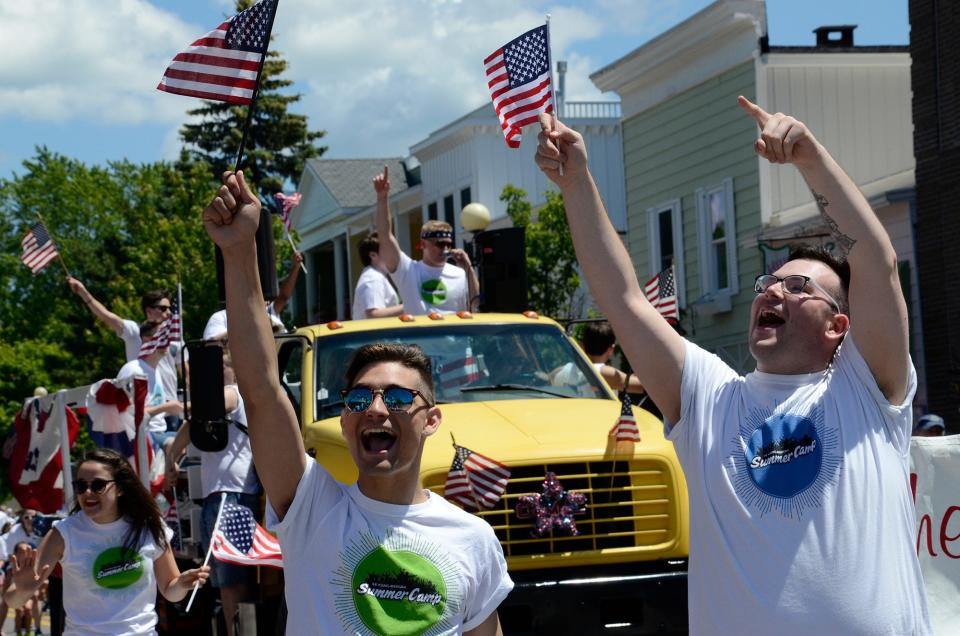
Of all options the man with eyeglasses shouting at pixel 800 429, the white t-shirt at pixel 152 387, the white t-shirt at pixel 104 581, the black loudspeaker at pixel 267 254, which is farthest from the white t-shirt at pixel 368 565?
the white t-shirt at pixel 152 387

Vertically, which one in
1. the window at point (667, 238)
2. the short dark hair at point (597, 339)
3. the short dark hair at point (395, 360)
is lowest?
the short dark hair at point (395, 360)

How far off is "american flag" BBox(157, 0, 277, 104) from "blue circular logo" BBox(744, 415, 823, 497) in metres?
1.95

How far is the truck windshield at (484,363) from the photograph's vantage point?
891 cm

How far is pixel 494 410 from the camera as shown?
845 cm

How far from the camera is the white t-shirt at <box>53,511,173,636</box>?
7.45 m

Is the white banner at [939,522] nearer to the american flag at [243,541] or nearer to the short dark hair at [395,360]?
the american flag at [243,541]

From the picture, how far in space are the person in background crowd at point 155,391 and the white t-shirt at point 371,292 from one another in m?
1.90

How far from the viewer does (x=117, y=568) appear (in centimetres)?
759

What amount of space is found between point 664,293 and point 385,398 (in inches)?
296

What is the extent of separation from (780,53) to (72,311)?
42.4m

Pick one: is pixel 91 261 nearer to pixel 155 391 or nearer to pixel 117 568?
pixel 155 391

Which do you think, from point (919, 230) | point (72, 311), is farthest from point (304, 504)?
point (72, 311)

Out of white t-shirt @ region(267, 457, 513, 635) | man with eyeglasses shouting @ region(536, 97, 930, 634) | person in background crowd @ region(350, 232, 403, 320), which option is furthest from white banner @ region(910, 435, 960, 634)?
person in background crowd @ region(350, 232, 403, 320)

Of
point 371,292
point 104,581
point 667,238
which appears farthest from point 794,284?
point 667,238
